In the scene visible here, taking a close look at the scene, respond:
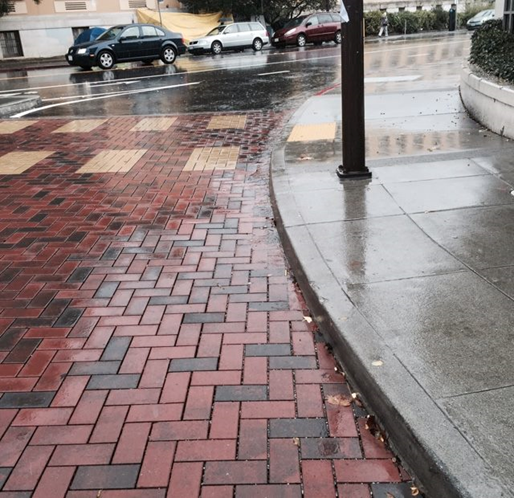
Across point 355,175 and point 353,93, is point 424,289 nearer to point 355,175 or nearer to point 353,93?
point 355,175

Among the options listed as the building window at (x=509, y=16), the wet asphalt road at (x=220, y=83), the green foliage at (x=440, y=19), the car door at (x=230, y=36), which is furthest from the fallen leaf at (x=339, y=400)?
the green foliage at (x=440, y=19)

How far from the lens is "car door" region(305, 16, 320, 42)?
1267 inches

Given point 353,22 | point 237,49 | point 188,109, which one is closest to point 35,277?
point 353,22

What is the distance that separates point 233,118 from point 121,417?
9033 millimetres

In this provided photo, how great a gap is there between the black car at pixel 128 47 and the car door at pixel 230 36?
5503 mm

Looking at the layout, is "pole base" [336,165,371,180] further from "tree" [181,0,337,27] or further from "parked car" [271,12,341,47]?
"tree" [181,0,337,27]

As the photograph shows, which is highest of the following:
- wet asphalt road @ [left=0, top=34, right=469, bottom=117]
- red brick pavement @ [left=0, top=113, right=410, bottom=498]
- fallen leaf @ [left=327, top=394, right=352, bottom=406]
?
red brick pavement @ [left=0, top=113, right=410, bottom=498]

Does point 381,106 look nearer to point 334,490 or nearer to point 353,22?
point 353,22

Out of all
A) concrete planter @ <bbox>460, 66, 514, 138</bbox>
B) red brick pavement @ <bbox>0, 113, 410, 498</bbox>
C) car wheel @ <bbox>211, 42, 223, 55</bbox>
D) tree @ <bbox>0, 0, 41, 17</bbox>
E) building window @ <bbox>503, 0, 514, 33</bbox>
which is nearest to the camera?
red brick pavement @ <bbox>0, 113, 410, 498</bbox>

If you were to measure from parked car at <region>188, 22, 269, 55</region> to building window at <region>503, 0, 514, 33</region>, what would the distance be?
21471mm

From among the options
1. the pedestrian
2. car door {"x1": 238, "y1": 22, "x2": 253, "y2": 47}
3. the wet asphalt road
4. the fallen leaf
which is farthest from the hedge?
the fallen leaf

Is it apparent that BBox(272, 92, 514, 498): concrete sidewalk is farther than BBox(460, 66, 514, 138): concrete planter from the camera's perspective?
No

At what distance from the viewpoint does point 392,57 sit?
74.1ft

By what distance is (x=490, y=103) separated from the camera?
8398mm
